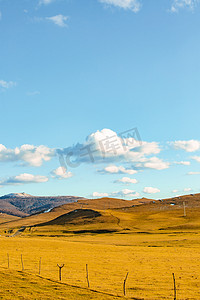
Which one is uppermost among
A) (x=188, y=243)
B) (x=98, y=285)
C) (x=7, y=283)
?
(x=7, y=283)

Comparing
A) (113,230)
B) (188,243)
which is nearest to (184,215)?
(113,230)

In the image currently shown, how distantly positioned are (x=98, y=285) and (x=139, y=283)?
18.8 ft

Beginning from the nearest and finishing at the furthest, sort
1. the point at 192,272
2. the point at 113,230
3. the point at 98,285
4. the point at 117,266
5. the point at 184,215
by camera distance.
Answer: the point at 98,285 → the point at 192,272 → the point at 117,266 → the point at 113,230 → the point at 184,215

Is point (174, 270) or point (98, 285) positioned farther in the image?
point (174, 270)

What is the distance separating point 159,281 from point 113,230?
118418 millimetres

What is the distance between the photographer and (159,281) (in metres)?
37.3

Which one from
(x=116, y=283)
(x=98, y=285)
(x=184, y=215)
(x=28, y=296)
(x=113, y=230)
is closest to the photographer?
(x=28, y=296)

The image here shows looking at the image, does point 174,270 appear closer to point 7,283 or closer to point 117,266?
point 117,266

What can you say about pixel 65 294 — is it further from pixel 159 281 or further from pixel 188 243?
pixel 188 243

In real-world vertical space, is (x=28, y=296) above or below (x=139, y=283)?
above

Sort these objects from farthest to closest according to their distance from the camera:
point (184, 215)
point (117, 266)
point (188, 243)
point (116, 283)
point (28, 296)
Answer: point (184, 215), point (188, 243), point (117, 266), point (116, 283), point (28, 296)

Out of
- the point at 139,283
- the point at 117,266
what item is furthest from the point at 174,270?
the point at 139,283

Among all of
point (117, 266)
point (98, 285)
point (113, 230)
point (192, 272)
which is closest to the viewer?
point (98, 285)

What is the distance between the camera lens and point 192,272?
44.5m
